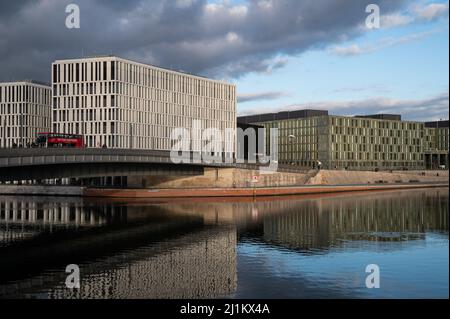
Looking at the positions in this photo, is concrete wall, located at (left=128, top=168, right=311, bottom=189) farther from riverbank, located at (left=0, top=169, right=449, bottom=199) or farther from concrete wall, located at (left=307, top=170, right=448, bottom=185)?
concrete wall, located at (left=307, top=170, right=448, bottom=185)

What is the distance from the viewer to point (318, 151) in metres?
178

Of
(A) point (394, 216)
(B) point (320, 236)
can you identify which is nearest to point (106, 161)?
(B) point (320, 236)

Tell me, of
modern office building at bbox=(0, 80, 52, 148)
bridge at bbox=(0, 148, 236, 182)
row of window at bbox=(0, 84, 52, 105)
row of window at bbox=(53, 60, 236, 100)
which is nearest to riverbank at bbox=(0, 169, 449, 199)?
bridge at bbox=(0, 148, 236, 182)

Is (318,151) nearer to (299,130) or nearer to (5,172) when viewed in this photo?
(299,130)

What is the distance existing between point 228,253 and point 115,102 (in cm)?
10502

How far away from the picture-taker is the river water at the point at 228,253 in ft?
99.9

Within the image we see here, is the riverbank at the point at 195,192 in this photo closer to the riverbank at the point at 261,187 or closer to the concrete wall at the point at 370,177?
the riverbank at the point at 261,187

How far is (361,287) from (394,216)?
130 feet

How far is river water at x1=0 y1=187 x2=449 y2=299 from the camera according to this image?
30438mm

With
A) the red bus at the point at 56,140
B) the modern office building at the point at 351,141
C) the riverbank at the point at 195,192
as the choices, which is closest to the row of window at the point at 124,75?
the red bus at the point at 56,140

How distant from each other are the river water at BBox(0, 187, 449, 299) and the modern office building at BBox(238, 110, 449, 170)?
10132 cm

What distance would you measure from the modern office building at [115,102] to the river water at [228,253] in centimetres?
6801
